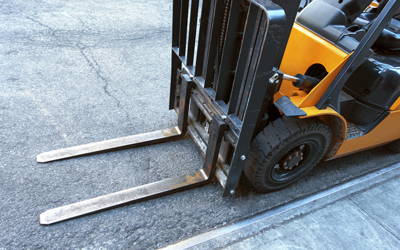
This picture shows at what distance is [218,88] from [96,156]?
1407 millimetres

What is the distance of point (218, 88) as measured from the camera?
217 cm

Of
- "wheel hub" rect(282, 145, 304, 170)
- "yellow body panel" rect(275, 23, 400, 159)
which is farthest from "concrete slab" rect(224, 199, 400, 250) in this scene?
"yellow body panel" rect(275, 23, 400, 159)

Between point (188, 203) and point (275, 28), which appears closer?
point (275, 28)

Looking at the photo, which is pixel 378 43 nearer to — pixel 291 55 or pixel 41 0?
pixel 291 55

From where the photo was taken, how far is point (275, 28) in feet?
4.96

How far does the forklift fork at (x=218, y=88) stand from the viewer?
170 centimetres

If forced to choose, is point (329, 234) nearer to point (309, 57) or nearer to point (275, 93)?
point (275, 93)

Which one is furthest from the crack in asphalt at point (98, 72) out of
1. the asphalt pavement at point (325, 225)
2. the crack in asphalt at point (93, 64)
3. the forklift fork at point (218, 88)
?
the asphalt pavement at point (325, 225)

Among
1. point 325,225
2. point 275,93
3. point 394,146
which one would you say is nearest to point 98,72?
point 275,93

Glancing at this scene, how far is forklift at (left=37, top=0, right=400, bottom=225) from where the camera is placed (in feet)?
6.23

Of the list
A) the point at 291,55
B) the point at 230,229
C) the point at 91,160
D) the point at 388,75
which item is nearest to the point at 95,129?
the point at 91,160

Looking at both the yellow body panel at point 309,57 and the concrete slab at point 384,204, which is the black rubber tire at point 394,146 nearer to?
the concrete slab at point 384,204

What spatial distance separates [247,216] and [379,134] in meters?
1.56

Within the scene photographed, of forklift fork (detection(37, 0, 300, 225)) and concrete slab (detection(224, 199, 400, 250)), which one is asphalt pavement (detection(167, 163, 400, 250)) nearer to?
concrete slab (detection(224, 199, 400, 250))
